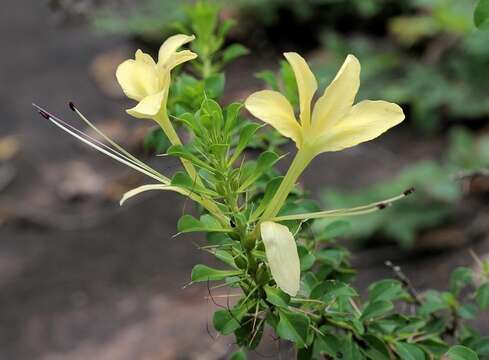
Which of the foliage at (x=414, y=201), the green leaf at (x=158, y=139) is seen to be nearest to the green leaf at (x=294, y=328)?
the green leaf at (x=158, y=139)

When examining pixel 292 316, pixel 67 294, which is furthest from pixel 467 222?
pixel 292 316

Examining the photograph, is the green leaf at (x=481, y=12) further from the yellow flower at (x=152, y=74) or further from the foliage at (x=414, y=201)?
the foliage at (x=414, y=201)

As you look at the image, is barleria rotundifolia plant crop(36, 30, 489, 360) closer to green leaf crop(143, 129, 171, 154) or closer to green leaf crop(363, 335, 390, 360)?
green leaf crop(363, 335, 390, 360)

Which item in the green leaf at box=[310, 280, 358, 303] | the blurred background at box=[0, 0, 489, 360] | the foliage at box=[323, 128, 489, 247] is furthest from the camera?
the foliage at box=[323, 128, 489, 247]

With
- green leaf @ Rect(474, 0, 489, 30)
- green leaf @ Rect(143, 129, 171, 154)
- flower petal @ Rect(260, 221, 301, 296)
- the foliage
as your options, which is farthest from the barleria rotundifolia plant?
the foliage

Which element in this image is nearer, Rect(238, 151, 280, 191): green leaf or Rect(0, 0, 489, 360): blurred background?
Rect(238, 151, 280, 191): green leaf
